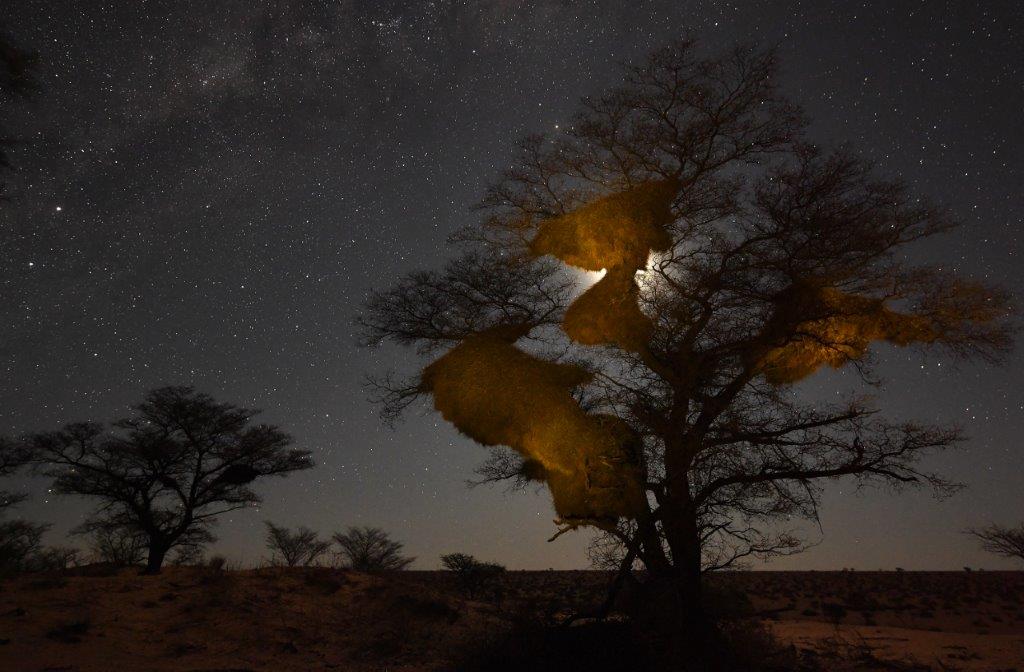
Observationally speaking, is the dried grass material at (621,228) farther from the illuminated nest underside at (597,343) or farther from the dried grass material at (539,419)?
the dried grass material at (539,419)

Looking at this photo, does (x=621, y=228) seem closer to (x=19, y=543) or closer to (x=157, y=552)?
(x=157, y=552)

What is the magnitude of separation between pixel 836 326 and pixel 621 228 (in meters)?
3.85

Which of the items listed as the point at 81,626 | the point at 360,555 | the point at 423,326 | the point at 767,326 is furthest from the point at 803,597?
the point at 81,626

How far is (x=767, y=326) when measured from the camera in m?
8.41

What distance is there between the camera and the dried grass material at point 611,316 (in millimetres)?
9336

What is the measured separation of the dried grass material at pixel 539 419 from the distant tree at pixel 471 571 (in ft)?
21.4

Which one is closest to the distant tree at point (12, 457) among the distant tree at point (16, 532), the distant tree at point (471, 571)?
the distant tree at point (16, 532)

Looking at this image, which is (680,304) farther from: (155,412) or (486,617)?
(155,412)

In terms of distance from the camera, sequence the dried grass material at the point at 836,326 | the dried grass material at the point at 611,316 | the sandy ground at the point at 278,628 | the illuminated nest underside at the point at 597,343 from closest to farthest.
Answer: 1. the sandy ground at the point at 278,628
2. the dried grass material at the point at 836,326
3. the illuminated nest underside at the point at 597,343
4. the dried grass material at the point at 611,316

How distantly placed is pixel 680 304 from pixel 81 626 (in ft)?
33.8

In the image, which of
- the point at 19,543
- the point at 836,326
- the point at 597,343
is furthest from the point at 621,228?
the point at 19,543

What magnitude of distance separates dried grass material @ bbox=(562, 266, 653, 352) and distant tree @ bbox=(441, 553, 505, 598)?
28.8 ft

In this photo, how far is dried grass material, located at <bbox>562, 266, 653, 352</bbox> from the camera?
9.34 metres

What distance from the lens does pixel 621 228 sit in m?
9.59
